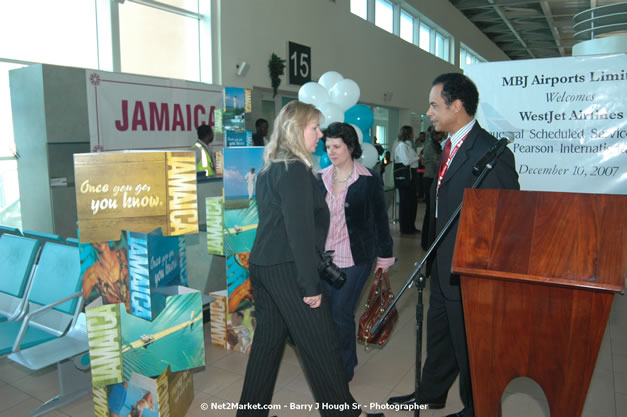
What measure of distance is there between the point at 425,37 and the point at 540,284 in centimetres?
1404

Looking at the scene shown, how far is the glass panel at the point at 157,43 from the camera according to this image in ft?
18.5

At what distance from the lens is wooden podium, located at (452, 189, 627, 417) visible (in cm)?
118

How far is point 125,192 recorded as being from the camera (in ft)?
6.26

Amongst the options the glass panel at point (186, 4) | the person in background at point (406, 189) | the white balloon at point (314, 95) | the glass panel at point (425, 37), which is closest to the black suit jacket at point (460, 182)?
the white balloon at point (314, 95)

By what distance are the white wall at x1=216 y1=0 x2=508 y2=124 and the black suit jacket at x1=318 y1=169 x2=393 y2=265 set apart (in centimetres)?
468

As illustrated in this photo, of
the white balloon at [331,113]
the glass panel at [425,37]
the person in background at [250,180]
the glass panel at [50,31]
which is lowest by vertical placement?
the person in background at [250,180]

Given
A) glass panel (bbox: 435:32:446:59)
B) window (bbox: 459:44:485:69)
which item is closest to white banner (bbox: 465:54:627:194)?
glass panel (bbox: 435:32:446:59)

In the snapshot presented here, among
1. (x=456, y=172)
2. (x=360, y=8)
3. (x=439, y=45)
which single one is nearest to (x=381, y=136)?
(x=360, y=8)

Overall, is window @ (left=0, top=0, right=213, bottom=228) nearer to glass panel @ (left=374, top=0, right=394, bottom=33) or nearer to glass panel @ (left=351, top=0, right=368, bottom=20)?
glass panel @ (left=351, top=0, right=368, bottom=20)

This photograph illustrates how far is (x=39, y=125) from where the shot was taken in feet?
12.7

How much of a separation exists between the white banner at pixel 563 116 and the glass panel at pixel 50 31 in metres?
4.43

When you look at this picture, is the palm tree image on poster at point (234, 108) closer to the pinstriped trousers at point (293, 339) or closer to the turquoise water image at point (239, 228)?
the turquoise water image at point (239, 228)

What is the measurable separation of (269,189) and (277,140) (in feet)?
0.68

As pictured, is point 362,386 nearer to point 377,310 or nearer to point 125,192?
point 377,310
